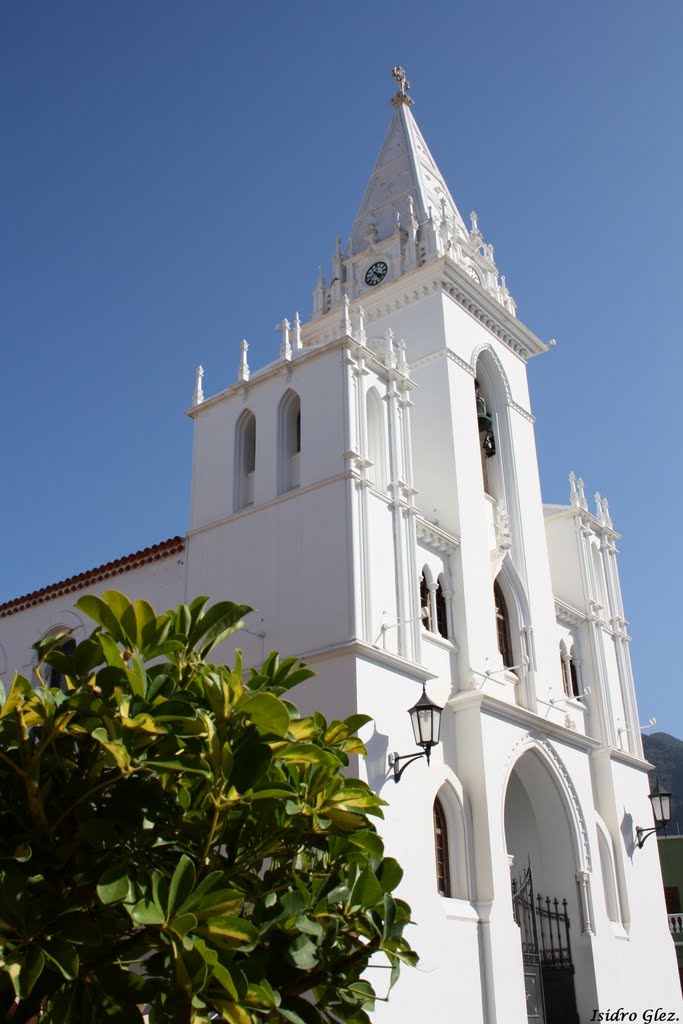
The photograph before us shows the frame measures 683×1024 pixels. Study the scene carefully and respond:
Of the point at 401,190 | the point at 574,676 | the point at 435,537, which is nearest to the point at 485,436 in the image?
the point at 435,537

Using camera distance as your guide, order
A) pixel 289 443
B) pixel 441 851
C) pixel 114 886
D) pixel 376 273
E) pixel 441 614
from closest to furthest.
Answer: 1. pixel 114 886
2. pixel 441 851
3. pixel 441 614
4. pixel 289 443
5. pixel 376 273

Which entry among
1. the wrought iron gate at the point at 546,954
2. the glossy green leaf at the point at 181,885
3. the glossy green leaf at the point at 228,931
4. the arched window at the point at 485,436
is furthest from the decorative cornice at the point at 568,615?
the glossy green leaf at the point at 181,885

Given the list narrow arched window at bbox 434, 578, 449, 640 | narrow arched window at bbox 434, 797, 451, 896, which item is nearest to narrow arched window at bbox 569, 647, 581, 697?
narrow arched window at bbox 434, 578, 449, 640

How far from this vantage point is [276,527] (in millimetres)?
15586

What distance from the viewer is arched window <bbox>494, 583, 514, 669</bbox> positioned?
1819 centimetres

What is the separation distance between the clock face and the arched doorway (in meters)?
11.1

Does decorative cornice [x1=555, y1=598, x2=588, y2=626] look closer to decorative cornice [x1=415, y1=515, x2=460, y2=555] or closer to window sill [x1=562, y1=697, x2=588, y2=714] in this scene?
window sill [x1=562, y1=697, x2=588, y2=714]

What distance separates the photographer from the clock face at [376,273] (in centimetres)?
2172

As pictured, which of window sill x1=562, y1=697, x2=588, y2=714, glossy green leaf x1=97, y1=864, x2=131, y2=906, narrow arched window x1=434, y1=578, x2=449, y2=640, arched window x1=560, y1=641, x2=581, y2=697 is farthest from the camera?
arched window x1=560, y1=641, x2=581, y2=697

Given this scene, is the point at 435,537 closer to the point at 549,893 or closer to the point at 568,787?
the point at 568,787

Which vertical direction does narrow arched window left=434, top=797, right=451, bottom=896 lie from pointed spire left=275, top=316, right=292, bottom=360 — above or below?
below

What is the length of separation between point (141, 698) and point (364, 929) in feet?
7.57

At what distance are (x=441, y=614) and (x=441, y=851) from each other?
3.99m

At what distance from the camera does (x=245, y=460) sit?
57.2 ft
